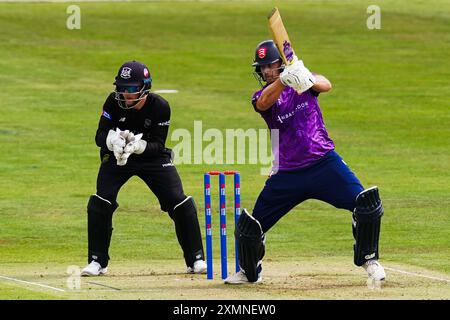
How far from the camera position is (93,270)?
1252cm

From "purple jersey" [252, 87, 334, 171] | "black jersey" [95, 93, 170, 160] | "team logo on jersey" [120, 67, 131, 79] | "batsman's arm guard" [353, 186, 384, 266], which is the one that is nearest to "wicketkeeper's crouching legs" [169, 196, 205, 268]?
"black jersey" [95, 93, 170, 160]

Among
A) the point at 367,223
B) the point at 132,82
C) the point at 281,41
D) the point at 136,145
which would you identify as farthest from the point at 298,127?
the point at 132,82

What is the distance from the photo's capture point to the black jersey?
41.3ft

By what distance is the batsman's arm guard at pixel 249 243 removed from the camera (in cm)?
1167

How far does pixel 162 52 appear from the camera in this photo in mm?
34750

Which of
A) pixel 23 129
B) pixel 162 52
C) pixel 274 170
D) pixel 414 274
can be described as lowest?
pixel 414 274

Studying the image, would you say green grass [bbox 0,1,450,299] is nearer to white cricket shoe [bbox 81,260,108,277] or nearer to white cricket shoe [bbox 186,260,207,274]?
white cricket shoe [bbox 81,260,108,277]

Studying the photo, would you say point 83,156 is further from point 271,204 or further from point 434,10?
point 434,10

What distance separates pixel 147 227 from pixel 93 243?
4.31 m

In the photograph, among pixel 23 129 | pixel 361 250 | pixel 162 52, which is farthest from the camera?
pixel 162 52

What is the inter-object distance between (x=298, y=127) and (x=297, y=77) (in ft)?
2.34

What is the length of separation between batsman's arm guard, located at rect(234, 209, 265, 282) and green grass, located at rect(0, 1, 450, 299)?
1.95 metres

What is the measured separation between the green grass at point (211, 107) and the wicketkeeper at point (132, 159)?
0.95 meters

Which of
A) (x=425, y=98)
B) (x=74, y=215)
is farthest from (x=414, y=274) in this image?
(x=425, y=98)
